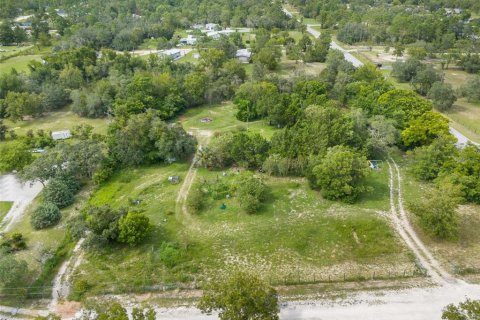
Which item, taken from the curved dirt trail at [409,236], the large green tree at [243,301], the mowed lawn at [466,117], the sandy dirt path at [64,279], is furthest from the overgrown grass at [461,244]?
the sandy dirt path at [64,279]

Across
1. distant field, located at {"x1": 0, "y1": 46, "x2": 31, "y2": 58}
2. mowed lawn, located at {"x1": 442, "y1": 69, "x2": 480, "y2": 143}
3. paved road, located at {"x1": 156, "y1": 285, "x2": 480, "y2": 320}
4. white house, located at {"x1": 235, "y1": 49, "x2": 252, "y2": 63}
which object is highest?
white house, located at {"x1": 235, "y1": 49, "x2": 252, "y2": 63}

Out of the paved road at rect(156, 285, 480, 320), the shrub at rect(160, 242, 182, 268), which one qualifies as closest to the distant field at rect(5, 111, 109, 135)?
the shrub at rect(160, 242, 182, 268)

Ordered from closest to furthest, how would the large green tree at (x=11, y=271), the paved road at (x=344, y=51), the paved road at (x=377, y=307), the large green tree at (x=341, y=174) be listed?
the paved road at (x=377, y=307) → the large green tree at (x=11, y=271) → the large green tree at (x=341, y=174) → the paved road at (x=344, y=51)

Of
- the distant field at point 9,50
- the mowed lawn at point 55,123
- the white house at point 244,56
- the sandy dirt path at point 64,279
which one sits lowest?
the sandy dirt path at point 64,279

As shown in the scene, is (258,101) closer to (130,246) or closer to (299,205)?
(299,205)

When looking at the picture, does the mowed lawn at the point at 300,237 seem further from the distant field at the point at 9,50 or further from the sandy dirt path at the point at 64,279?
the distant field at the point at 9,50

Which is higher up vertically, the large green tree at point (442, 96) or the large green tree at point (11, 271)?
the large green tree at point (442, 96)

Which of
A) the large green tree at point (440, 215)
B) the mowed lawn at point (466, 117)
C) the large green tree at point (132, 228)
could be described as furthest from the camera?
the mowed lawn at point (466, 117)

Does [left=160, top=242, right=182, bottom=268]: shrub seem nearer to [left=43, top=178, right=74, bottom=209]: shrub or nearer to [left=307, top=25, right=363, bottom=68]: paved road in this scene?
[left=43, top=178, right=74, bottom=209]: shrub
